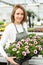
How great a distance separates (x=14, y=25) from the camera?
1.11 m

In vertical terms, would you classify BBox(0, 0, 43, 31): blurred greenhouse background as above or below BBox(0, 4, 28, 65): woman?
below

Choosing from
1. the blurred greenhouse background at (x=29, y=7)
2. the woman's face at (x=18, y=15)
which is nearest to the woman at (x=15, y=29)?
the woman's face at (x=18, y=15)

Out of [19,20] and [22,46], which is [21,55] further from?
[19,20]

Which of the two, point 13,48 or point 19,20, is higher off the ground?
point 19,20

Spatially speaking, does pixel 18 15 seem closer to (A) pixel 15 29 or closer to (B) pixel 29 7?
(A) pixel 15 29

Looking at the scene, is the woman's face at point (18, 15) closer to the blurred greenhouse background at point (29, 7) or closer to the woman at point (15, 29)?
the woman at point (15, 29)

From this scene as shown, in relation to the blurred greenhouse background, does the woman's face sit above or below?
above

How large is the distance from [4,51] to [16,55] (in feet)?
0.25

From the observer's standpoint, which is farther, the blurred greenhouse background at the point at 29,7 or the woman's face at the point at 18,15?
the blurred greenhouse background at the point at 29,7

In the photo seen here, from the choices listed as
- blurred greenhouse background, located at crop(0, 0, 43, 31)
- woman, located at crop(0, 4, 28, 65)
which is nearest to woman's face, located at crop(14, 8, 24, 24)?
woman, located at crop(0, 4, 28, 65)

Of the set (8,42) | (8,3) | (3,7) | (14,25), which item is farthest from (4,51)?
(3,7)

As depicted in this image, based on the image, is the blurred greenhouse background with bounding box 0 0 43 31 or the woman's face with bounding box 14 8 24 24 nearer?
the woman's face with bounding box 14 8 24 24

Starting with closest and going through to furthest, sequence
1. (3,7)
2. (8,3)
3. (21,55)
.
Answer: (21,55) < (8,3) < (3,7)

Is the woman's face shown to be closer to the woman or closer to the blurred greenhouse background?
the woman
